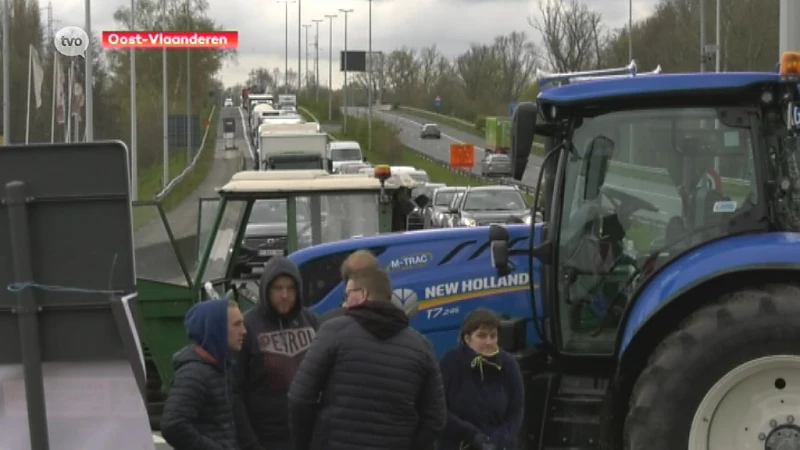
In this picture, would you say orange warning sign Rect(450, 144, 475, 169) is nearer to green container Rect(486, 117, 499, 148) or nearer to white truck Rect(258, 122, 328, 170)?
green container Rect(486, 117, 499, 148)

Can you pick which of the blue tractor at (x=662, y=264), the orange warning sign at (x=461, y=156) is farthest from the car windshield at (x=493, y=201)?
the blue tractor at (x=662, y=264)

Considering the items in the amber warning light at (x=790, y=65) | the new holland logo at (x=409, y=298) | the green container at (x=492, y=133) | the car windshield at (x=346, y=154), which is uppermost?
the amber warning light at (x=790, y=65)

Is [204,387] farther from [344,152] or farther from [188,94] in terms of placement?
[188,94]

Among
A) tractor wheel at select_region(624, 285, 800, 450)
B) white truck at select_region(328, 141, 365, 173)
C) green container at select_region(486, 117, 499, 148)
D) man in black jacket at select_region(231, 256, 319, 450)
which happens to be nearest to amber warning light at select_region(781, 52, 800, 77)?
tractor wheel at select_region(624, 285, 800, 450)

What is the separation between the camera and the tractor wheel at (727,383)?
6.38 meters

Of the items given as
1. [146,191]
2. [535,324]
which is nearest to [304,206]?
[535,324]

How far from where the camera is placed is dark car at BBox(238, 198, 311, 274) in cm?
1205

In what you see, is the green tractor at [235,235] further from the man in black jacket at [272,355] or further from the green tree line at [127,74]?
the green tree line at [127,74]

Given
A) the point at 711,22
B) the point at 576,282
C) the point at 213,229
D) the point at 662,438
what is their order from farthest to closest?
the point at 711,22 < the point at 213,229 < the point at 576,282 < the point at 662,438

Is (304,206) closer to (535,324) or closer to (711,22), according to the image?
(535,324)

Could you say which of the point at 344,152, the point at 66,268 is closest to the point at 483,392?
the point at 66,268

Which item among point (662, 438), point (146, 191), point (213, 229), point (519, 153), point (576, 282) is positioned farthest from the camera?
point (146, 191)

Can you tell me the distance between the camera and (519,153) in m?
6.92

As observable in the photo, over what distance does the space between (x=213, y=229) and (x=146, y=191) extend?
4724 cm
